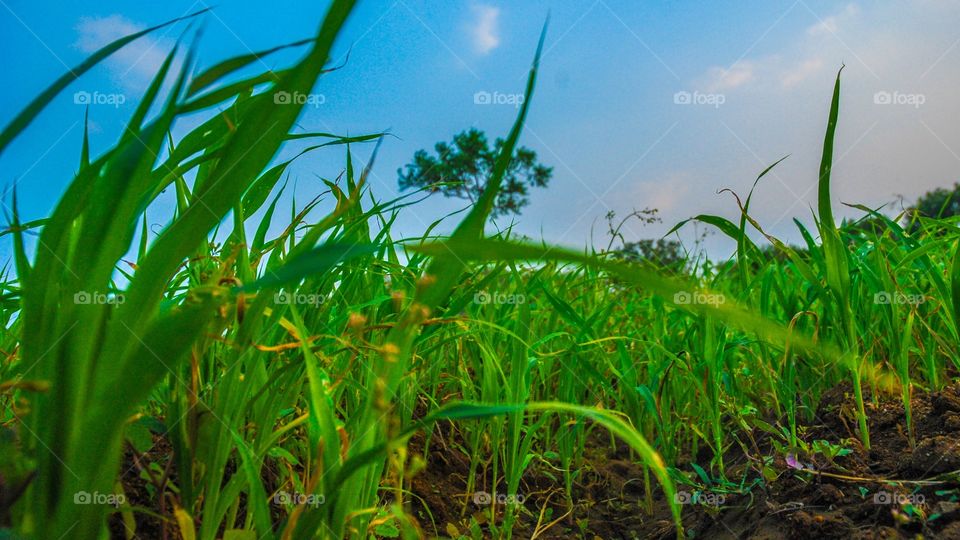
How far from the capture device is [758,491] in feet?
5.38

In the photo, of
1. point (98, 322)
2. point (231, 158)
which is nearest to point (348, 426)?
point (98, 322)

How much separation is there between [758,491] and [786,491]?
106 millimetres

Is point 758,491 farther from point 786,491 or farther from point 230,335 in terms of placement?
point 230,335

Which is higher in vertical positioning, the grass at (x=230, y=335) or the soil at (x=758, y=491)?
the grass at (x=230, y=335)

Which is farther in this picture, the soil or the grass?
the soil

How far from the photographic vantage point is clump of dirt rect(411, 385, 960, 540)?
131 centimetres

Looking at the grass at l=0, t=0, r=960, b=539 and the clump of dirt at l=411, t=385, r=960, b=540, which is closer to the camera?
the grass at l=0, t=0, r=960, b=539

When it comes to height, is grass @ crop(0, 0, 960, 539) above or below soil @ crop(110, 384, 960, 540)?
above

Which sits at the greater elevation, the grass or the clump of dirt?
the grass

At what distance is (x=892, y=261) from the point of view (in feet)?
8.05

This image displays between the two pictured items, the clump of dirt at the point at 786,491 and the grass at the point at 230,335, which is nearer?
the grass at the point at 230,335

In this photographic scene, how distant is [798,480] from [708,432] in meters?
0.79

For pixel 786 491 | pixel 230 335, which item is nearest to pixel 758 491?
pixel 786 491

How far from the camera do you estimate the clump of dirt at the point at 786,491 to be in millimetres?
1314
